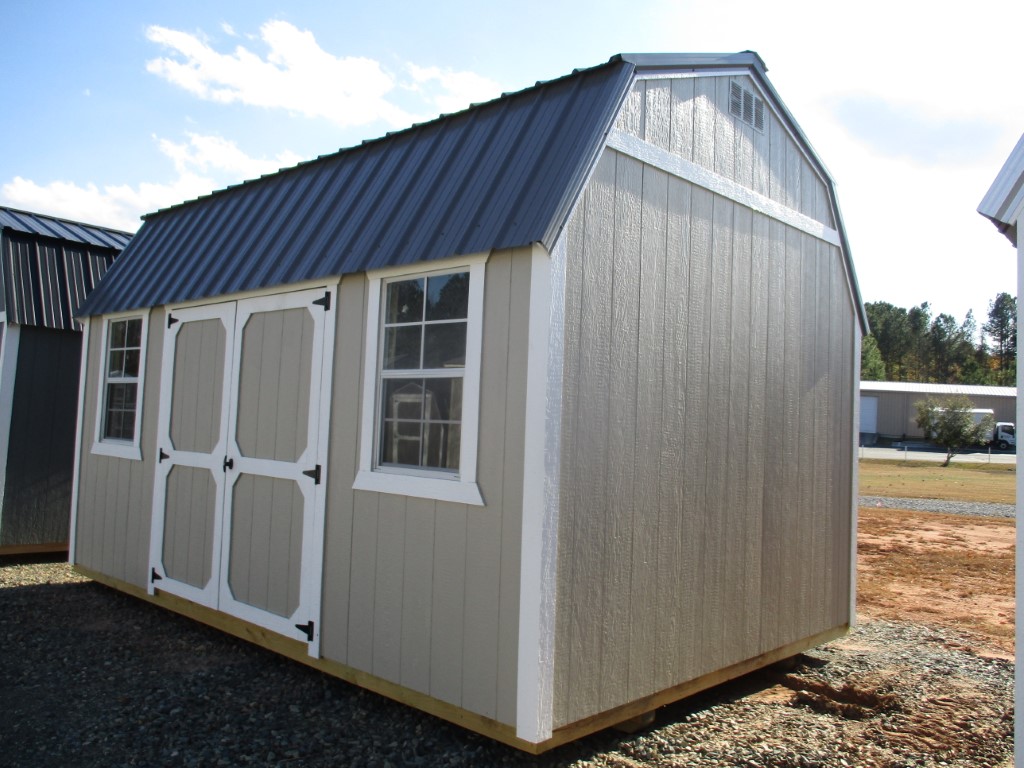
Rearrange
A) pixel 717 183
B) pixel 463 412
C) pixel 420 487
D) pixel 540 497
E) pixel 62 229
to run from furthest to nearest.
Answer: pixel 62 229, pixel 717 183, pixel 420 487, pixel 463 412, pixel 540 497

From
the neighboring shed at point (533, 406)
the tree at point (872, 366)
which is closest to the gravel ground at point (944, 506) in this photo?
the neighboring shed at point (533, 406)

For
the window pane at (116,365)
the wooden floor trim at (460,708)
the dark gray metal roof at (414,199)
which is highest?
the dark gray metal roof at (414,199)

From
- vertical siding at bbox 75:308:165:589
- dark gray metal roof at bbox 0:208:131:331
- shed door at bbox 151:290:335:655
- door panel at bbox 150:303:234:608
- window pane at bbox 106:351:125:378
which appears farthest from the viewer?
dark gray metal roof at bbox 0:208:131:331

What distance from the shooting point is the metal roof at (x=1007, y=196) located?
286 cm

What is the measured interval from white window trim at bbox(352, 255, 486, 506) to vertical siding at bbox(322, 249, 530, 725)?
5cm

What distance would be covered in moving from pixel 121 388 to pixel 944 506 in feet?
52.0

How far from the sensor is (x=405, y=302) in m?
4.64

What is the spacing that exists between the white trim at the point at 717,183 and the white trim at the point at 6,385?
735 cm

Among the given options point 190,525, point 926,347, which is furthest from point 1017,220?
point 926,347

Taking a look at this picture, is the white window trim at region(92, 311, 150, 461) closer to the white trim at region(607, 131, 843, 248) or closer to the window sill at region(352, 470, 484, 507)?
the window sill at region(352, 470, 484, 507)

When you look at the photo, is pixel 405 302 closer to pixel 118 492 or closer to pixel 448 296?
pixel 448 296

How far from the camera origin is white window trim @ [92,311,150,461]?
7012 millimetres

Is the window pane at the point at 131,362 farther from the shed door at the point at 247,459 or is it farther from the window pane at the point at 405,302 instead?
the window pane at the point at 405,302

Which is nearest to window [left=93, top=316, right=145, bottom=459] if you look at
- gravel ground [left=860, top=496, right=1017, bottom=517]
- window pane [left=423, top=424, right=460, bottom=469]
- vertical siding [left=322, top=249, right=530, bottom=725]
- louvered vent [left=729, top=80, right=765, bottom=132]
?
vertical siding [left=322, top=249, right=530, bottom=725]
